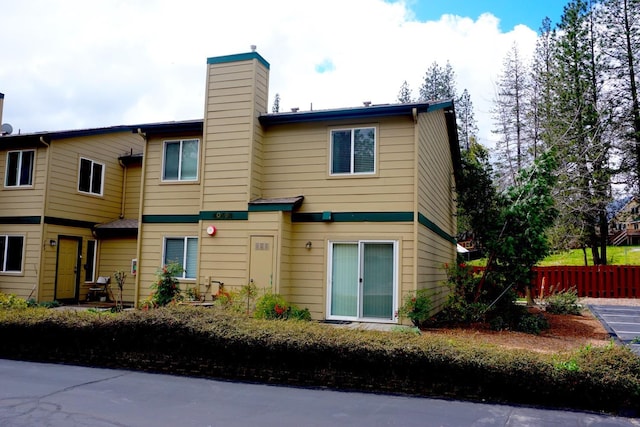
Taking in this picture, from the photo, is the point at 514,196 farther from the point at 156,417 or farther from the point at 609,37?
the point at 609,37

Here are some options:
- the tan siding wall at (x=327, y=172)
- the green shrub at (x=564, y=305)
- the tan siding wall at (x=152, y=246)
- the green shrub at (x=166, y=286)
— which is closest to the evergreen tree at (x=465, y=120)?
the green shrub at (x=564, y=305)

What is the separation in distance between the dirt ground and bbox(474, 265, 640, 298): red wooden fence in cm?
1003

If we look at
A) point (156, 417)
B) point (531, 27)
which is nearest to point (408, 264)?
point (156, 417)

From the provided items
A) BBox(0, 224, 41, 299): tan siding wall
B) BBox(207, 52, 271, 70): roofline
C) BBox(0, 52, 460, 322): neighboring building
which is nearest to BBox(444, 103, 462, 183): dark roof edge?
BBox(0, 52, 460, 322): neighboring building

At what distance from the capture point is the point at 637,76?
2702 centimetres

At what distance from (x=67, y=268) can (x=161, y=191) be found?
515 centimetres

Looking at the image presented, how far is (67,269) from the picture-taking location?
54.6ft

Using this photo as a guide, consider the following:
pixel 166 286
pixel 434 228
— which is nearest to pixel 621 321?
pixel 434 228

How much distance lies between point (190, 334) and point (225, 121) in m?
6.94

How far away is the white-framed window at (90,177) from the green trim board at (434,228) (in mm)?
12046

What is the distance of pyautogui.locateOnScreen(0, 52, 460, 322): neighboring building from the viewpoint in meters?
12.0

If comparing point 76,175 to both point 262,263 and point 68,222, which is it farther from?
point 262,263

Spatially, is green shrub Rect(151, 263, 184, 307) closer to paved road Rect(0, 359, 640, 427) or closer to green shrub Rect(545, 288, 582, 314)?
paved road Rect(0, 359, 640, 427)

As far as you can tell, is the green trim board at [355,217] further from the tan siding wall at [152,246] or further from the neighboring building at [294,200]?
the tan siding wall at [152,246]
